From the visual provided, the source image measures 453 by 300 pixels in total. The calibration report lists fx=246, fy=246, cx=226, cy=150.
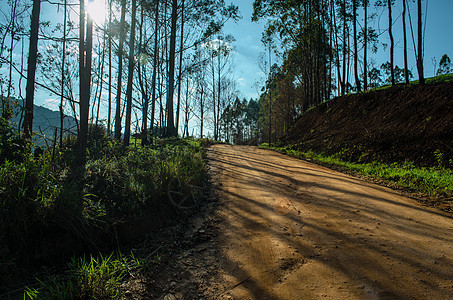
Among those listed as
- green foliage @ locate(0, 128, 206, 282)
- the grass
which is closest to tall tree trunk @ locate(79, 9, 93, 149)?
green foliage @ locate(0, 128, 206, 282)

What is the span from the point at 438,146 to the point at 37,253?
10.3m

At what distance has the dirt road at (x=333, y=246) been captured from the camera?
7.47 ft

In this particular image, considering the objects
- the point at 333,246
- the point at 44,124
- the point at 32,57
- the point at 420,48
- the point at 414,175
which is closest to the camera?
the point at 333,246

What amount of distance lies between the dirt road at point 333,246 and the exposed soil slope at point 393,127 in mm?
4600

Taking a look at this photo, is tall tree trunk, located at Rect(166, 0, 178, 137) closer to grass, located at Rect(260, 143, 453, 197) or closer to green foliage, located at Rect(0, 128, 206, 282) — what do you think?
grass, located at Rect(260, 143, 453, 197)

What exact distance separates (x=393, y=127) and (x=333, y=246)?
9.33 m

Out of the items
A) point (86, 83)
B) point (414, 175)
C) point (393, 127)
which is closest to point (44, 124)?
point (86, 83)

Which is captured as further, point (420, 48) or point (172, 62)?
point (172, 62)

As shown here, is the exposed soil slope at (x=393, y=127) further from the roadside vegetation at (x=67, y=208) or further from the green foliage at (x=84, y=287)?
the green foliage at (x=84, y=287)

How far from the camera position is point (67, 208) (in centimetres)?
305

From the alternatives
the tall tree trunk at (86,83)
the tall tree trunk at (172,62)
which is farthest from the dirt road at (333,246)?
the tall tree trunk at (172,62)

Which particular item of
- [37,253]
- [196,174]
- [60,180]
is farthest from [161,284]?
[196,174]

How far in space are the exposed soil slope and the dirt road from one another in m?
Answer: 4.60

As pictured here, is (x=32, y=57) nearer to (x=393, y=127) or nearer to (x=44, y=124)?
(x=44, y=124)
